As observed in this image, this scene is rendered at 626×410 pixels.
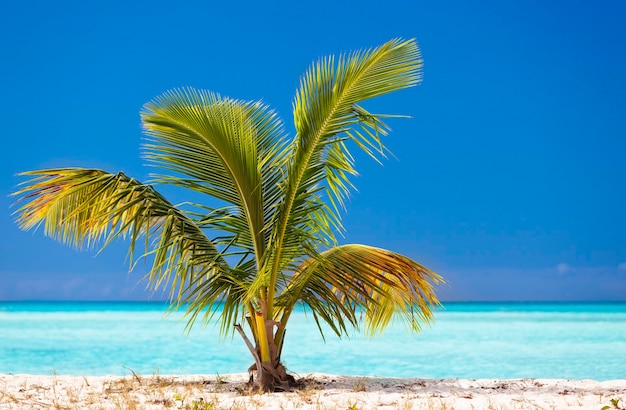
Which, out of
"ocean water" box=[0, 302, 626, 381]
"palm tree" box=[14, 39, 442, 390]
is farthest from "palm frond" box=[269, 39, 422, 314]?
"ocean water" box=[0, 302, 626, 381]

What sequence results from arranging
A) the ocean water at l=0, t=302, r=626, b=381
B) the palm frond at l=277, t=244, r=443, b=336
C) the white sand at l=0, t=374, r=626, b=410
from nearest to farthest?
the white sand at l=0, t=374, r=626, b=410
the palm frond at l=277, t=244, r=443, b=336
the ocean water at l=0, t=302, r=626, b=381

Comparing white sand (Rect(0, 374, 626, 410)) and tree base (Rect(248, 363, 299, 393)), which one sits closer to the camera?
white sand (Rect(0, 374, 626, 410))

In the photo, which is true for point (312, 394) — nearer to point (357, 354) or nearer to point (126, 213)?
point (126, 213)

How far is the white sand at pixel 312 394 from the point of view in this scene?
585 cm

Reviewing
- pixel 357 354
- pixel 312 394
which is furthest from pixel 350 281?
pixel 357 354

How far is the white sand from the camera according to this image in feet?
19.2

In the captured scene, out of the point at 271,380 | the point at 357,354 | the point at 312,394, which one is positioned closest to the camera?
the point at 312,394

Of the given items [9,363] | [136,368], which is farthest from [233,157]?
[9,363]

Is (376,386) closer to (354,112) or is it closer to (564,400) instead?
(564,400)

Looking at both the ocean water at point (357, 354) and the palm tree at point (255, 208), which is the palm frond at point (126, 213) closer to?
the palm tree at point (255, 208)

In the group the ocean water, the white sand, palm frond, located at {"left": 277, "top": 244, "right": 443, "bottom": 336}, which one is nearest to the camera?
the white sand

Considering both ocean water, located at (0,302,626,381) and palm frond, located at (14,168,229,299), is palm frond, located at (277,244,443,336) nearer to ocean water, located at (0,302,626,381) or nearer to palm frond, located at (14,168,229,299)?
palm frond, located at (14,168,229,299)

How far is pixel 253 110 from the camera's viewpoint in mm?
7430

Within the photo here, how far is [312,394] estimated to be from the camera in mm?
6477
